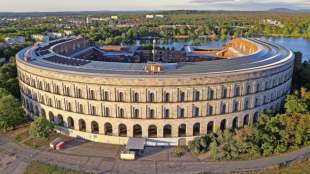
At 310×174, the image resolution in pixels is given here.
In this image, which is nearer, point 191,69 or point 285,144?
point 285,144

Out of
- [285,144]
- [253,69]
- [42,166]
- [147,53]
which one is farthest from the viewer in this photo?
[147,53]

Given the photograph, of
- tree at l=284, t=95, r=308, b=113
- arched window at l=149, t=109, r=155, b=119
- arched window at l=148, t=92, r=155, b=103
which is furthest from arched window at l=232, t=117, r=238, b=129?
arched window at l=148, t=92, r=155, b=103

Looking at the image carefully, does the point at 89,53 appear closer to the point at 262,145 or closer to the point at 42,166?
the point at 42,166

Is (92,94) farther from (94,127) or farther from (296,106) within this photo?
(296,106)

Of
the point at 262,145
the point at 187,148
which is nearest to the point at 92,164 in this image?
the point at 187,148

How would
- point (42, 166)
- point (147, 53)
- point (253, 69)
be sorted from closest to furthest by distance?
point (42, 166)
point (253, 69)
point (147, 53)
